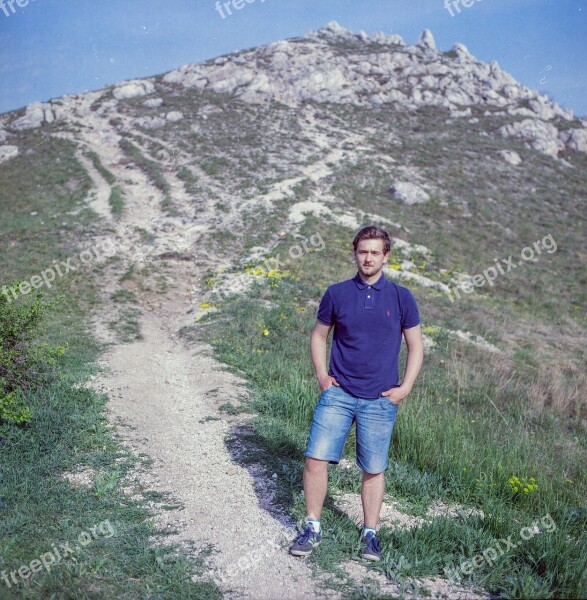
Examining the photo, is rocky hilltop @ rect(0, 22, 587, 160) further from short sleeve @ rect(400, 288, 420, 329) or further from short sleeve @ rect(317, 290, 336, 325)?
short sleeve @ rect(400, 288, 420, 329)

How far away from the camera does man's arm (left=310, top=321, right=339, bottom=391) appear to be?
352 centimetres

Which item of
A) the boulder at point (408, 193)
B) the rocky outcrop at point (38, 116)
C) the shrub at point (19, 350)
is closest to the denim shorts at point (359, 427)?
the shrub at point (19, 350)

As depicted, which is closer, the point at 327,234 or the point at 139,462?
the point at 139,462

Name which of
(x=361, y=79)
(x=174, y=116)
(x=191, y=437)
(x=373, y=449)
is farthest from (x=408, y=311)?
(x=361, y=79)

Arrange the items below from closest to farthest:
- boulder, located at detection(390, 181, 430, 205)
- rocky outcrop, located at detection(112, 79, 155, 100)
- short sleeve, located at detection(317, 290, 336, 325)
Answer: short sleeve, located at detection(317, 290, 336, 325) → boulder, located at detection(390, 181, 430, 205) → rocky outcrop, located at detection(112, 79, 155, 100)

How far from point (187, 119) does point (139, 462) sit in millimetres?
37090

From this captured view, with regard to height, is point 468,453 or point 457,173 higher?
point 457,173

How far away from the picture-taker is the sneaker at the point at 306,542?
3.43 meters

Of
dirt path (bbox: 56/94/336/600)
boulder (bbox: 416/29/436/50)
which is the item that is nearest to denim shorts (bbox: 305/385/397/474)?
dirt path (bbox: 56/94/336/600)

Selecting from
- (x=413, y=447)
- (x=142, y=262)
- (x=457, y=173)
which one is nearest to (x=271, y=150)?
(x=457, y=173)

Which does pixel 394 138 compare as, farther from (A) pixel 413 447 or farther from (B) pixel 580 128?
(A) pixel 413 447

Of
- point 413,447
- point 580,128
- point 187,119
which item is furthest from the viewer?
point 580,128

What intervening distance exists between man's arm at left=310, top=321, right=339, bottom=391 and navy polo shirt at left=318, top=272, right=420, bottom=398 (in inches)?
3.4

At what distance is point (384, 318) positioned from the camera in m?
3.46
